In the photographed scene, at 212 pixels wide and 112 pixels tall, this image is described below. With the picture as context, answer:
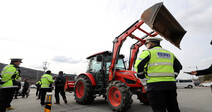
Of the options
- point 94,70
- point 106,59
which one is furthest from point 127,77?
point 94,70

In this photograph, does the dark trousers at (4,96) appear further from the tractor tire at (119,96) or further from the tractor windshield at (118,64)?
the tractor windshield at (118,64)

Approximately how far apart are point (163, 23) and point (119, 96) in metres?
2.75

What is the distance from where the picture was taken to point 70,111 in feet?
15.1

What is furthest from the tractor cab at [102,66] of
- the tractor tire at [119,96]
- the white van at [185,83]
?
the white van at [185,83]

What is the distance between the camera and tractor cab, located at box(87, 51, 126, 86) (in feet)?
18.6

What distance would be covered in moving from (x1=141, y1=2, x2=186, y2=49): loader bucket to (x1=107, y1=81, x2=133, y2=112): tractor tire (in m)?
2.09

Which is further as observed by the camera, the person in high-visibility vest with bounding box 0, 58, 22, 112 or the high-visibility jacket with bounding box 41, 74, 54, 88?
the high-visibility jacket with bounding box 41, 74, 54, 88

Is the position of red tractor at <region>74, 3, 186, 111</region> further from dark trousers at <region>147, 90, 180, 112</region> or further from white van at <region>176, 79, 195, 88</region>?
white van at <region>176, 79, 195, 88</region>

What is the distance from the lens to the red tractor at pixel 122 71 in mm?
3434

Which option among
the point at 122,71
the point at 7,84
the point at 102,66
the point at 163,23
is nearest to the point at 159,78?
the point at 163,23

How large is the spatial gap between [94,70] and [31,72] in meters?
50.6

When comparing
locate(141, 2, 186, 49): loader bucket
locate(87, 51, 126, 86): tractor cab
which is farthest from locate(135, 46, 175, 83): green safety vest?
locate(87, 51, 126, 86): tractor cab

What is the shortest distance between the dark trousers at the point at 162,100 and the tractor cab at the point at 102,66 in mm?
3572

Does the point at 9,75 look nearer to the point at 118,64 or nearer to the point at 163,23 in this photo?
the point at 118,64
